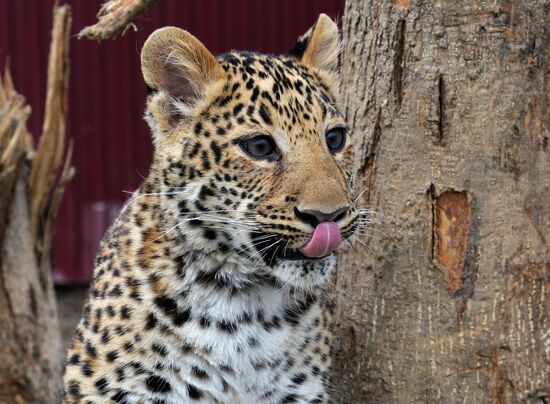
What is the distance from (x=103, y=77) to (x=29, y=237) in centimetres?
509

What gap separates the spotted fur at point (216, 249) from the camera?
4.73 meters

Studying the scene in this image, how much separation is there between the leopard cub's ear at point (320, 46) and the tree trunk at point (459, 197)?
7.2 inches

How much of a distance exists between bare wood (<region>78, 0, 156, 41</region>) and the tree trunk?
123cm

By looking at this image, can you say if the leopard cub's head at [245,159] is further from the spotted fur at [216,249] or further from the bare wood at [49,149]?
the bare wood at [49,149]

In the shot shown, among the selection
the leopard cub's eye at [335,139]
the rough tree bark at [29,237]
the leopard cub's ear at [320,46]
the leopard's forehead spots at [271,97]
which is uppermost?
the leopard cub's ear at [320,46]

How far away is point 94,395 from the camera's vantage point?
16.3ft

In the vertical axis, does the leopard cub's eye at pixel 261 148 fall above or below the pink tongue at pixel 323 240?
above

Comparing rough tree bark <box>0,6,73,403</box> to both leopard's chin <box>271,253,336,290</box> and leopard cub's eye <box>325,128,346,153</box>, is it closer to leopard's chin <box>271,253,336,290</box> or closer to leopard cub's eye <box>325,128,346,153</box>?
leopard cub's eye <box>325,128,346,153</box>

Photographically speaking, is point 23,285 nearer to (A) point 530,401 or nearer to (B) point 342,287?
(B) point 342,287

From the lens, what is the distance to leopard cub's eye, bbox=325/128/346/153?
5.00 m

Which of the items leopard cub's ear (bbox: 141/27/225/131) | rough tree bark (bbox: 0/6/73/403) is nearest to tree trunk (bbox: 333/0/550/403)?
leopard cub's ear (bbox: 141/27/225/131)

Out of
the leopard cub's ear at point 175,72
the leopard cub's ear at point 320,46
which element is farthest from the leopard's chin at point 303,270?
the leopard cub's ear at point 320,46

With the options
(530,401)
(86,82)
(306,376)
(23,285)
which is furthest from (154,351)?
(86,82)

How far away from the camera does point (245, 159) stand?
474cm
